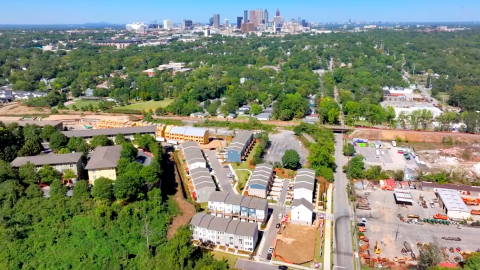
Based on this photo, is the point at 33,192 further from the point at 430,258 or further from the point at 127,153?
the point at 430,258

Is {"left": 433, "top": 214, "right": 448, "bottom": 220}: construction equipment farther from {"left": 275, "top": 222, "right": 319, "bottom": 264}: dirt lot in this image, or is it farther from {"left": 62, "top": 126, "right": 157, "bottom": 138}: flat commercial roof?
{"left": 62, "top": 126, "right": 157, "bottom": 138}: flat commercial roof

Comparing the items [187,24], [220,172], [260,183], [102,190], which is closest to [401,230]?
[260,183]

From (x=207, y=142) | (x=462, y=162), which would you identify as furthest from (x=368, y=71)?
(x=207, y=142)

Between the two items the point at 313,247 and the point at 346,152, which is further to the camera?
the point at 346,152

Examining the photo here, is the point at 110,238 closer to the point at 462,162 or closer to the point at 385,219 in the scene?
the point at 385,219

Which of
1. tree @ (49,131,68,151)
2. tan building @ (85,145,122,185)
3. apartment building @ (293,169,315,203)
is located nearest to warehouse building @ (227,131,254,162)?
apartment building @ (293,169,315,203)

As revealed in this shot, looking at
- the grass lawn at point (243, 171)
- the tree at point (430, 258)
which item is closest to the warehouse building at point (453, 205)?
the tree at point (430, 258)
